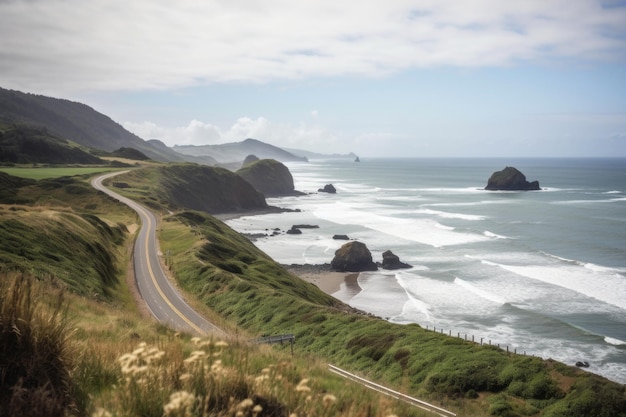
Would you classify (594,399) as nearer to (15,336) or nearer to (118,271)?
(15,336)

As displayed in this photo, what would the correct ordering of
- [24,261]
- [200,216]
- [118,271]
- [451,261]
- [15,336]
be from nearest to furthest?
1. [15,336]
2. [24,261]
3. [118,271]
4. [451,261]
5. [200,216]

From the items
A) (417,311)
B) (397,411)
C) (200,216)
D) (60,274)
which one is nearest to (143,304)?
(60,274)

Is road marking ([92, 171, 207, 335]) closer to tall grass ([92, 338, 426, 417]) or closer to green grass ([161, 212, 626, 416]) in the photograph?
green grass ([161, 212, 626, 416])

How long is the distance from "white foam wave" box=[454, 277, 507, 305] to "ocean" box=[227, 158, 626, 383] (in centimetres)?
12

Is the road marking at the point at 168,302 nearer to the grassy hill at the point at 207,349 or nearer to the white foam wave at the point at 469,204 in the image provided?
the grassy hill at the point at 207,349

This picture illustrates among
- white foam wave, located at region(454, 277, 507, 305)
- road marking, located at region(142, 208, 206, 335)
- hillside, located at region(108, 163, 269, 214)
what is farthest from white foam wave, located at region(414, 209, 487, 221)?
road marking, located at region(142, 208, 206, 335)

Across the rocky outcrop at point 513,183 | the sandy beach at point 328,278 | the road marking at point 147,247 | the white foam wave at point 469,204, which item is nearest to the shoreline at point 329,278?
the sandy beach at point 328,278

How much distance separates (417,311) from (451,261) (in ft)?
78.9

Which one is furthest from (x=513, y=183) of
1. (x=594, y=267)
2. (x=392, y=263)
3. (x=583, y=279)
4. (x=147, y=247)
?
(x=147, y=247)

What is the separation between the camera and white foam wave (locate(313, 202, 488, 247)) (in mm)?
93500

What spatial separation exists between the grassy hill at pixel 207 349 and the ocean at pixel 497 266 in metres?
10.9

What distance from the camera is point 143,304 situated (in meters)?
39.3

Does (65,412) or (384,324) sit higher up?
→ (65,412)

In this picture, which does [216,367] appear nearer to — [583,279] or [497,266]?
[583,279]
